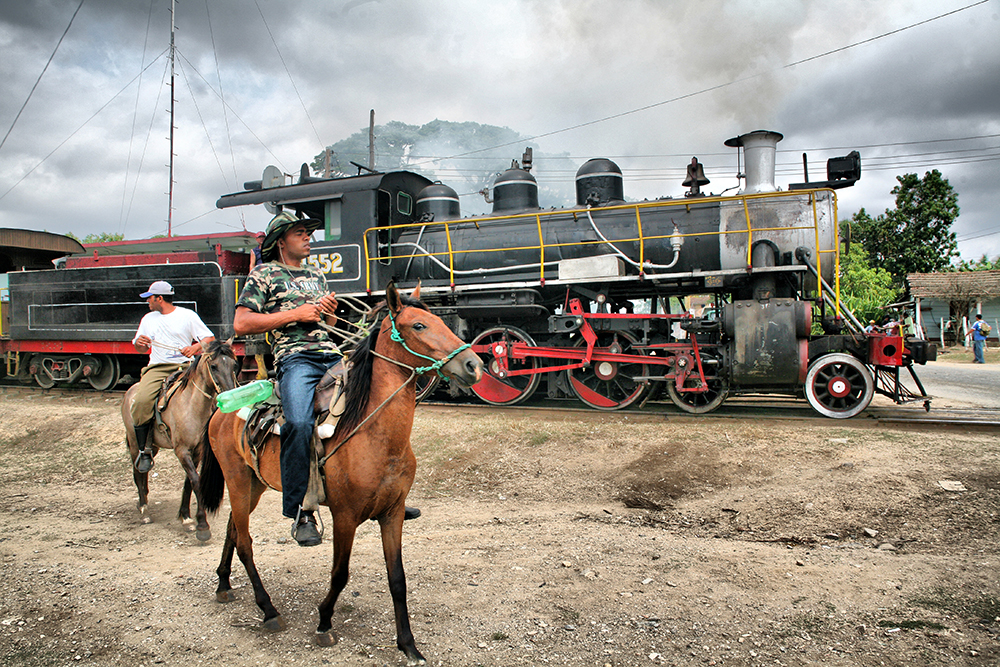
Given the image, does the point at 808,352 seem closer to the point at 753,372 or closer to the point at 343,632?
the point at 753,372

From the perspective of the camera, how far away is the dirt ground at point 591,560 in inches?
122

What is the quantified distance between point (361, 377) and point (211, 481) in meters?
1.77

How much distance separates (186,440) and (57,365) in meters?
9.95

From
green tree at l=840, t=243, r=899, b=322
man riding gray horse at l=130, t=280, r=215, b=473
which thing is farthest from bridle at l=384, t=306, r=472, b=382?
green tree at l=840, t=243, r=899, b=322

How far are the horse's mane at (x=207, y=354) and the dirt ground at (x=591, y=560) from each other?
1.36 metres

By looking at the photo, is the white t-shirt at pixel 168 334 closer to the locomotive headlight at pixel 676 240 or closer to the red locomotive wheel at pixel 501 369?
the red locomotive wheel at pixel 501 369

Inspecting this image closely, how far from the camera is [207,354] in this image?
5277mm

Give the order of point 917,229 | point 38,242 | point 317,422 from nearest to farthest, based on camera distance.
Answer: point 317,422 → point 38,242 → point 917,229

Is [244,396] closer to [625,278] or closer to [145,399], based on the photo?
[145,399]

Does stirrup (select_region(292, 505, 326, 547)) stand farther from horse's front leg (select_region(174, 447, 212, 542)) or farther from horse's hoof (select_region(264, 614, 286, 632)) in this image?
horse's front leg (select_region(174, 447, 212, 542))

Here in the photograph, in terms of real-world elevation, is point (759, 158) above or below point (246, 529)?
above

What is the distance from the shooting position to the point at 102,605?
3637 millimetres

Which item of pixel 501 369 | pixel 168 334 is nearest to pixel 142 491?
pixel 168 334

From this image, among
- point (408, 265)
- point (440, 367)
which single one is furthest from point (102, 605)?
point (408, 265)
